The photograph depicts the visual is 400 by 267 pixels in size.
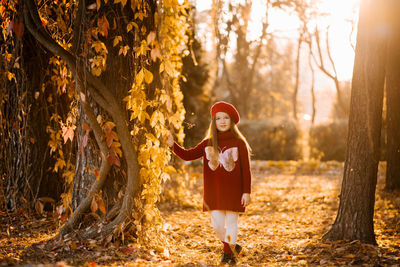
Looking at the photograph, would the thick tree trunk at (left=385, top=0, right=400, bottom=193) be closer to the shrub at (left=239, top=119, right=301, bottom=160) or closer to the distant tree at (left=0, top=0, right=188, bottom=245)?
the distant tree at (left=0, top=0, right=188, bottom=245)

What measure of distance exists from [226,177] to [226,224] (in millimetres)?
438

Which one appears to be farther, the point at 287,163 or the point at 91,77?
the point at 287,163

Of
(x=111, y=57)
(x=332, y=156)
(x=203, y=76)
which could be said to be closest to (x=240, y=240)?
(x=111, y=57)

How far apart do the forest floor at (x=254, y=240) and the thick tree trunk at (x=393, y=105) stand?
45cm

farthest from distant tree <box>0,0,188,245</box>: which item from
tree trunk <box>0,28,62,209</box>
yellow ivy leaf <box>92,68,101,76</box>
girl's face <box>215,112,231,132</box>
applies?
tree trunk <box>0,28,62,209</box>

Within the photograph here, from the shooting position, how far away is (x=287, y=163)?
12.1 metres

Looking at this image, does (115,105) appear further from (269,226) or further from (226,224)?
(269,226)

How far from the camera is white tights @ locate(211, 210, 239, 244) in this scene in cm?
368

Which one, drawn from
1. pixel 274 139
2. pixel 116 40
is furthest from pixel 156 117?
pixel 274 139

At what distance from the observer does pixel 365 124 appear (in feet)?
12.6

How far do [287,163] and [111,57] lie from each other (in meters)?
9.32

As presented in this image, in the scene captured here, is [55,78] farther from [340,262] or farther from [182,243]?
[340,262]

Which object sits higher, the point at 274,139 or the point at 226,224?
the point at 274,139

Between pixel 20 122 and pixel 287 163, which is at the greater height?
pixel 20 122
